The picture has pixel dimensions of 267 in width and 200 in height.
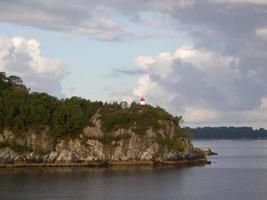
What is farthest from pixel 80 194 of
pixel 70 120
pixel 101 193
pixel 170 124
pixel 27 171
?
pixel 170 124

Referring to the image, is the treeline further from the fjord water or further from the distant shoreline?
the fjord water

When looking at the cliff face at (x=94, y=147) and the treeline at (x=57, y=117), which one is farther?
the treeline at (x=57, y=117)

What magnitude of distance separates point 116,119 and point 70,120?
48.9 ft

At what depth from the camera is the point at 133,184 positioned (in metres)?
129

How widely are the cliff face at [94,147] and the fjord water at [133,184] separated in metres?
17.2

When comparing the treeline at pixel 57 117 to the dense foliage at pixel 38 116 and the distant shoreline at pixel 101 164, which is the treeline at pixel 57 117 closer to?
the dense foliage at pixel 38 116

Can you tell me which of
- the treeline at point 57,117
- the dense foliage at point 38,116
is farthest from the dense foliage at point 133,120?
the dense foliage at point 38,116

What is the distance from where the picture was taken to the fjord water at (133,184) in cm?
11025

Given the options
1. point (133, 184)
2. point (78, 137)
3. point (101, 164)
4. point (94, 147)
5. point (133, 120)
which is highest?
point (133, 120)

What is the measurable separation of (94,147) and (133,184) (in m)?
57.1

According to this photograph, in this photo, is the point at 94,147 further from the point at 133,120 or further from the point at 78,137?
the point at 133,120

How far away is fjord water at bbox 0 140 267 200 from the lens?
11025cm

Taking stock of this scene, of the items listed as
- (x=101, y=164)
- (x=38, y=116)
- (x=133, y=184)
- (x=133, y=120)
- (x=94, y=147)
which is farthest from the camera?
(x=133, y=120)

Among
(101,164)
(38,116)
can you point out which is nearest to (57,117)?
(38,116)
